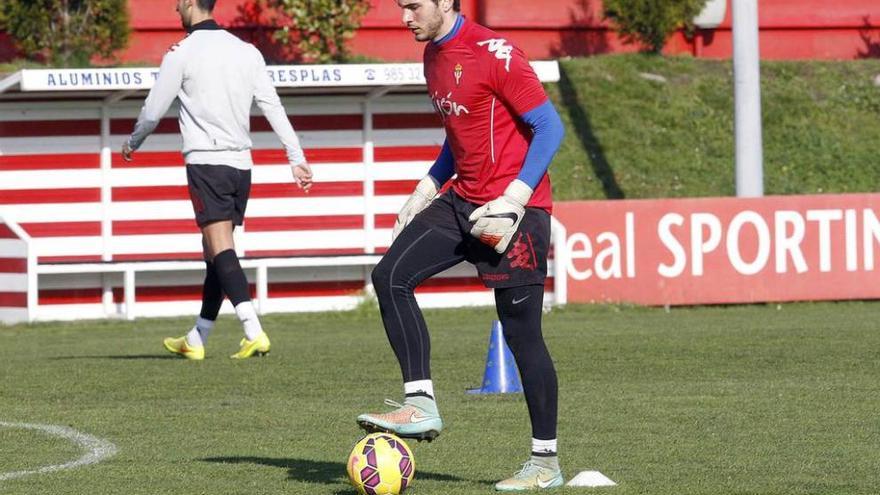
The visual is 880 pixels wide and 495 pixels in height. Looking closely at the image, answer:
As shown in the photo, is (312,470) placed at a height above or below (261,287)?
below

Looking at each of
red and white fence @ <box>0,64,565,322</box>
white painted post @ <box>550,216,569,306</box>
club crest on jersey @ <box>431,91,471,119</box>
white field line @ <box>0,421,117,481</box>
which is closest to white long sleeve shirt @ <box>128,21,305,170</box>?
white field line @ <box>0,421,117,481</box>

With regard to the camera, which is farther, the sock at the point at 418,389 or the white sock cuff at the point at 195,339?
the white sock cuff at the point at 195,339

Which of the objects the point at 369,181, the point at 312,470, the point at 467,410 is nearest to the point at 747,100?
the point at 369,181

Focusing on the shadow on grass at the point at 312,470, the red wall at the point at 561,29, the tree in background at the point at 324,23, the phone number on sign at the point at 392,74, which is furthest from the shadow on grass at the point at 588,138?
the shadow on grass at the point at 312,470

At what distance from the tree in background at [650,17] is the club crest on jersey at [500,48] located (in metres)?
20.0

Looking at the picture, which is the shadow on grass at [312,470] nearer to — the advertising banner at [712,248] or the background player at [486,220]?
the background player at [486,220]

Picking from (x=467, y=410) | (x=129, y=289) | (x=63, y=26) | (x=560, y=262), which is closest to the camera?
(x=467, y=410)

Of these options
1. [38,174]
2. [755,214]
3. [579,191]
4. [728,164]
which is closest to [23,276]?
[38,174]

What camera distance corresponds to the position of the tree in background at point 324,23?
81.1 feet

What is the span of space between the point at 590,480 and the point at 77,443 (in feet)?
8.71

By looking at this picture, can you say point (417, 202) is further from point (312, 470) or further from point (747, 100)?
point (747, 100)

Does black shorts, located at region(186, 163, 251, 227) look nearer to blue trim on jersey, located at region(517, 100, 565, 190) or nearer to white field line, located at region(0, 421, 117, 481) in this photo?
white field line, located at region(0, 421, 117, 481)

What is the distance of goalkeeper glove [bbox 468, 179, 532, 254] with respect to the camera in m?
6.48

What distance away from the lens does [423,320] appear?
6.80 m
